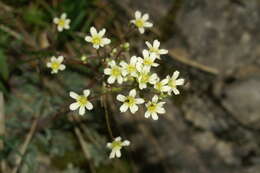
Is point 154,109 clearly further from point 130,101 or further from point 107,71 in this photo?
point 107,71

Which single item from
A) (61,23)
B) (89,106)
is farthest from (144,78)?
(61,23)

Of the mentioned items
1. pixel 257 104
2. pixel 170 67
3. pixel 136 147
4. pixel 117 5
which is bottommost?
pixel 136 147

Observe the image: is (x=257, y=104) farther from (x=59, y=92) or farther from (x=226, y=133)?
(x=59, y=92)

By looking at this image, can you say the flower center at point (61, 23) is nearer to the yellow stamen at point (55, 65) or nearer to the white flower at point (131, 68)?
the yellow stamen at point (55, 65)

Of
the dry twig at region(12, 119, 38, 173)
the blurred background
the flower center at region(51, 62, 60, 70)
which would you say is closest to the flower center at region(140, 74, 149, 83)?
the flower center at region(51, 62, 60, 70)

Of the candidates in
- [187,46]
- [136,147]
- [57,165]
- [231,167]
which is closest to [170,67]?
[187,46]

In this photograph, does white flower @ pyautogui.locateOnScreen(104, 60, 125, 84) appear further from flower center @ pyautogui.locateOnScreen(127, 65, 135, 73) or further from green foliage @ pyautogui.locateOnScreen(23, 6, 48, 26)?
green foliage @ pyautogui.locateOnScreen(23, 6, 48, 26)

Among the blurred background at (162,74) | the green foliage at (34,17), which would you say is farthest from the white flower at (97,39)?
the green foliage at (34,17)
